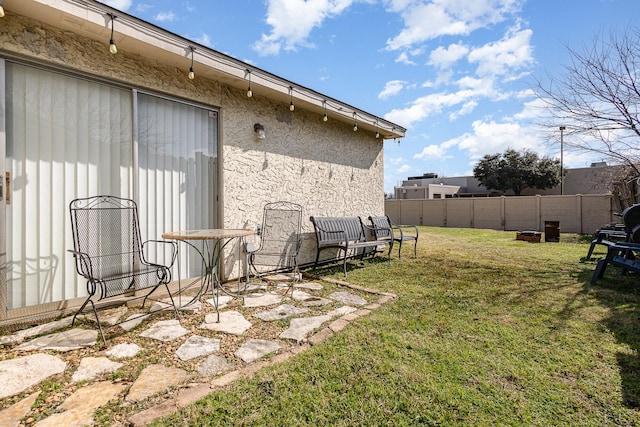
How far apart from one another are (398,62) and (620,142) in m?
4.59

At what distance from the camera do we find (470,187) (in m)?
28.8

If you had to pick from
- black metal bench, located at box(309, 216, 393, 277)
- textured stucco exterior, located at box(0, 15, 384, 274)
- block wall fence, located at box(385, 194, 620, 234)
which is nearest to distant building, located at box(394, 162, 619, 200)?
block wall fence, located at box(385, 194, 620, 234)

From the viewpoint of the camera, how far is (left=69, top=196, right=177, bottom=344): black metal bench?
2.89m

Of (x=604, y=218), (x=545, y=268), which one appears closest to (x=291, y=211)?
(x=545, y=268)

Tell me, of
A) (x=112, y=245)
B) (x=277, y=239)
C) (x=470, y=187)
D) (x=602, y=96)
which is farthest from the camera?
(x=470, y=187)

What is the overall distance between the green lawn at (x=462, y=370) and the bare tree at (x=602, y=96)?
311cm

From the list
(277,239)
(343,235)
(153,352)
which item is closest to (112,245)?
(153,352)

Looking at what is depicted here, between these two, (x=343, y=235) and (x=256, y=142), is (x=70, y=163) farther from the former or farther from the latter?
(x=343, y=235)

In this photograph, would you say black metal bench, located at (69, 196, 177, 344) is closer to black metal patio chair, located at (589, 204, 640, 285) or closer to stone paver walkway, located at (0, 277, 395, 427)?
stone paver walkway, located at (0, 277, 395, 427)

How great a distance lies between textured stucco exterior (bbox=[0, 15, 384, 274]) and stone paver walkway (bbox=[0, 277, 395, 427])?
1550mm

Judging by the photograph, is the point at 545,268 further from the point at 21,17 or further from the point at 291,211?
the point at 21,17

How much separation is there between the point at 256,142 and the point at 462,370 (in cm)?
375

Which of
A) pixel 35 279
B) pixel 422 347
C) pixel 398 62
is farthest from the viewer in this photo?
pixel 398 62

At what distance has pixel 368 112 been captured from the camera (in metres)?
6.06
